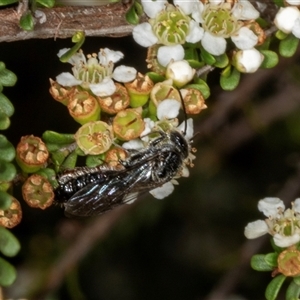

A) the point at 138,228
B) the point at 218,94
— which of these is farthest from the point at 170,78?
the point at 138,228

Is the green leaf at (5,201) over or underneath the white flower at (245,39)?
underneath

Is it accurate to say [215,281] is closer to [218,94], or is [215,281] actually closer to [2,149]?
[218,94]

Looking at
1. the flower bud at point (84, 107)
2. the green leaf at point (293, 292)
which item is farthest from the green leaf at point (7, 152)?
the green leaf at point (293, 292)

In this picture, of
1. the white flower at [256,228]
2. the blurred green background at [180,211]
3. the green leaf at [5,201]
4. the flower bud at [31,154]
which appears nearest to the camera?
the green leaf at [5,201]

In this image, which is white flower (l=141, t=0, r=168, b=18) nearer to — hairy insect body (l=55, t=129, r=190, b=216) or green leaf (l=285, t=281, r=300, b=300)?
hairy insect body (l=55, t=129, r=190, b=216)

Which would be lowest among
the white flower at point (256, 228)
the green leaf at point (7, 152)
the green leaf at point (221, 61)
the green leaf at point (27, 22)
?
the white flower at point (256, 228)

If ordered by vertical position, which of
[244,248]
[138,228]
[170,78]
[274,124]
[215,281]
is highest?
[170,78]

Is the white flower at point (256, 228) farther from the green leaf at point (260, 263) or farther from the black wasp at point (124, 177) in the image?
the black wasp at point (124, 177)
